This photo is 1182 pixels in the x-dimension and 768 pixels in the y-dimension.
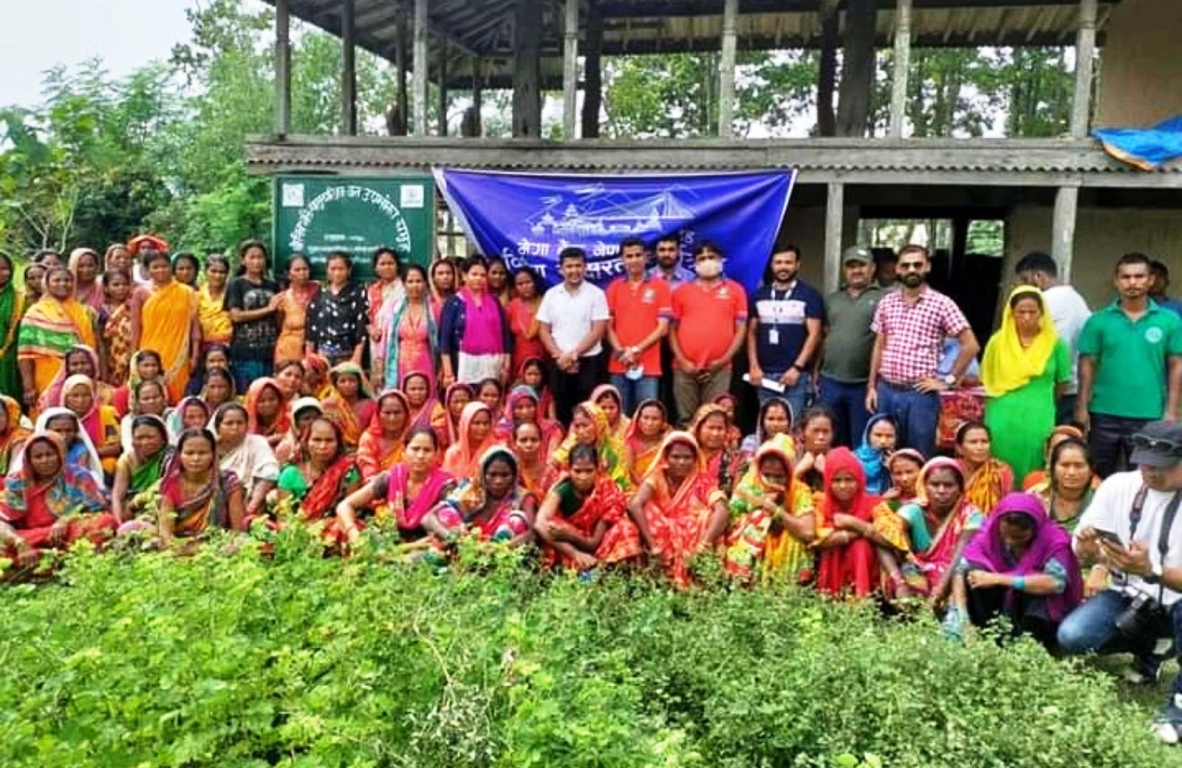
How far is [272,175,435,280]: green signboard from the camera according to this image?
25.5ft

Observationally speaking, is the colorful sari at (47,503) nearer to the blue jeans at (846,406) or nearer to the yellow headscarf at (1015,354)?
the blue jeans at (846,406)

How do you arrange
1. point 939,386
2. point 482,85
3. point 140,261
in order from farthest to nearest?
point 482,85
point 140,261
point 939,386

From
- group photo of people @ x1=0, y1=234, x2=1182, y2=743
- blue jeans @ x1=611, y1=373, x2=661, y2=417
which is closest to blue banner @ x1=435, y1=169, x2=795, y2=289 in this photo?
group photo of people @ x1=0, y1=234, x2=1182, y2=743

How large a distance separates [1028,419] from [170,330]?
5.30 meters

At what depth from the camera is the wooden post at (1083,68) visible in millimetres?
7105

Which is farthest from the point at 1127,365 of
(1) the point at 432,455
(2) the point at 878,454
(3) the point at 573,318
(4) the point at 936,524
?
(1) the point at 432,455

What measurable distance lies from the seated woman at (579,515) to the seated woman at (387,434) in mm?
1055

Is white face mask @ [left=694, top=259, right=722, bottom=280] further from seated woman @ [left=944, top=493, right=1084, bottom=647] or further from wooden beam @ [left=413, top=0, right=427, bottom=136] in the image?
wooden beam @ [left=413, top=0, right=427, bottom=136]

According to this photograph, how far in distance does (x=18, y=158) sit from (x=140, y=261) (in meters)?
1.03

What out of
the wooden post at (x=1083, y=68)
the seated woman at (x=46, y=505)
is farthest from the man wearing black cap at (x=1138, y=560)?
the seated woman at (x=46, y=505)

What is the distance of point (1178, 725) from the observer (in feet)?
12.0

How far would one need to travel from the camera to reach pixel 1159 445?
3943 mm

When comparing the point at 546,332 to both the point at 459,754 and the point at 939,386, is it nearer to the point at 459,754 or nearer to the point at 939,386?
the point at 939,386

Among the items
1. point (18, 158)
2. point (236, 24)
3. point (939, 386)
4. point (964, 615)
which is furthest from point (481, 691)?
point (236, 24)
